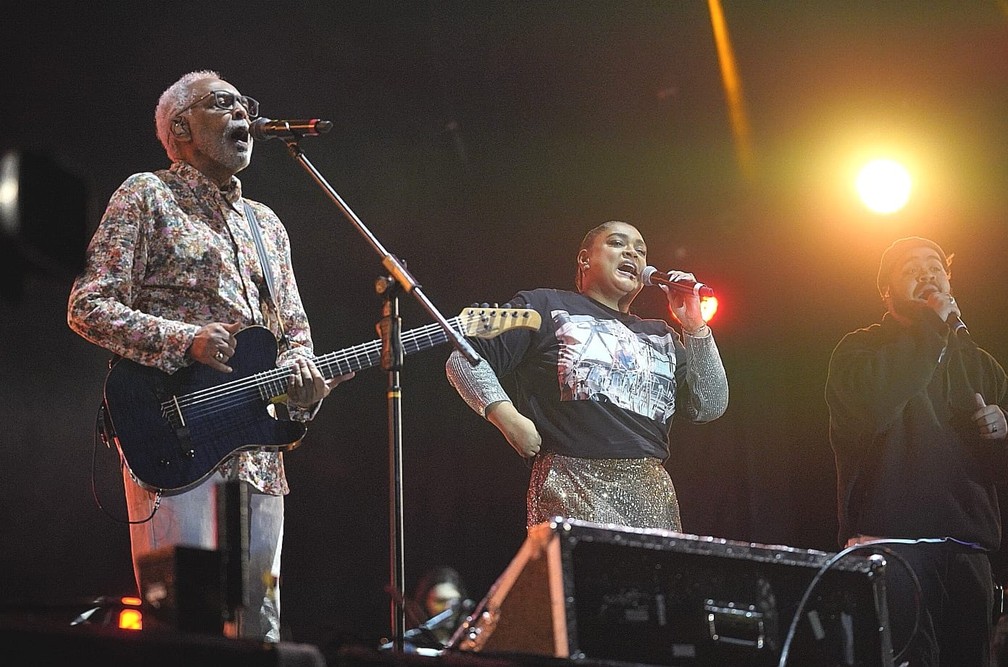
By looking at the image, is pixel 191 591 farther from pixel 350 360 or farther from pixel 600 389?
pixel 600 389

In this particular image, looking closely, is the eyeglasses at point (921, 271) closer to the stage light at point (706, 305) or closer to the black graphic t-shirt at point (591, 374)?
the stage light at point (706, 305)

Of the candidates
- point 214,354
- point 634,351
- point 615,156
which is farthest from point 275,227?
point 615,156

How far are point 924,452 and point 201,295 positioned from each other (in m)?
2.72

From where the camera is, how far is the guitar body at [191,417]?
10.0 ft

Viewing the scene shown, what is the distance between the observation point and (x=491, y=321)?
401 centimetres

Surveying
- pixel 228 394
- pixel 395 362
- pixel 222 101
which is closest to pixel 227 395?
pixel 228 394

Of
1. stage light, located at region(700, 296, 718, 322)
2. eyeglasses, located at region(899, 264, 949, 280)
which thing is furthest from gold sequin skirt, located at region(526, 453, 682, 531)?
eyeglasses, located at region(899, 264, 949, 280)

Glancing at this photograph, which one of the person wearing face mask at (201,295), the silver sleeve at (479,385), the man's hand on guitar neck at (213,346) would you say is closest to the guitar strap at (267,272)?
the person wearing face mask at (201,295)

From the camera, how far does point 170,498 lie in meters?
3.04

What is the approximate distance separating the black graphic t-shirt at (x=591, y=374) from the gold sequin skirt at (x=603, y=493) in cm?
4

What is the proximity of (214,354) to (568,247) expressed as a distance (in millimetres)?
2354

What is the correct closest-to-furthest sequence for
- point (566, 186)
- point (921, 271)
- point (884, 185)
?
point (921, 271)
point (566, 186)
point (884, 185)

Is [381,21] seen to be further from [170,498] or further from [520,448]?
[170,498]

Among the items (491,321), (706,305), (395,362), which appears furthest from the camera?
(706,305)
